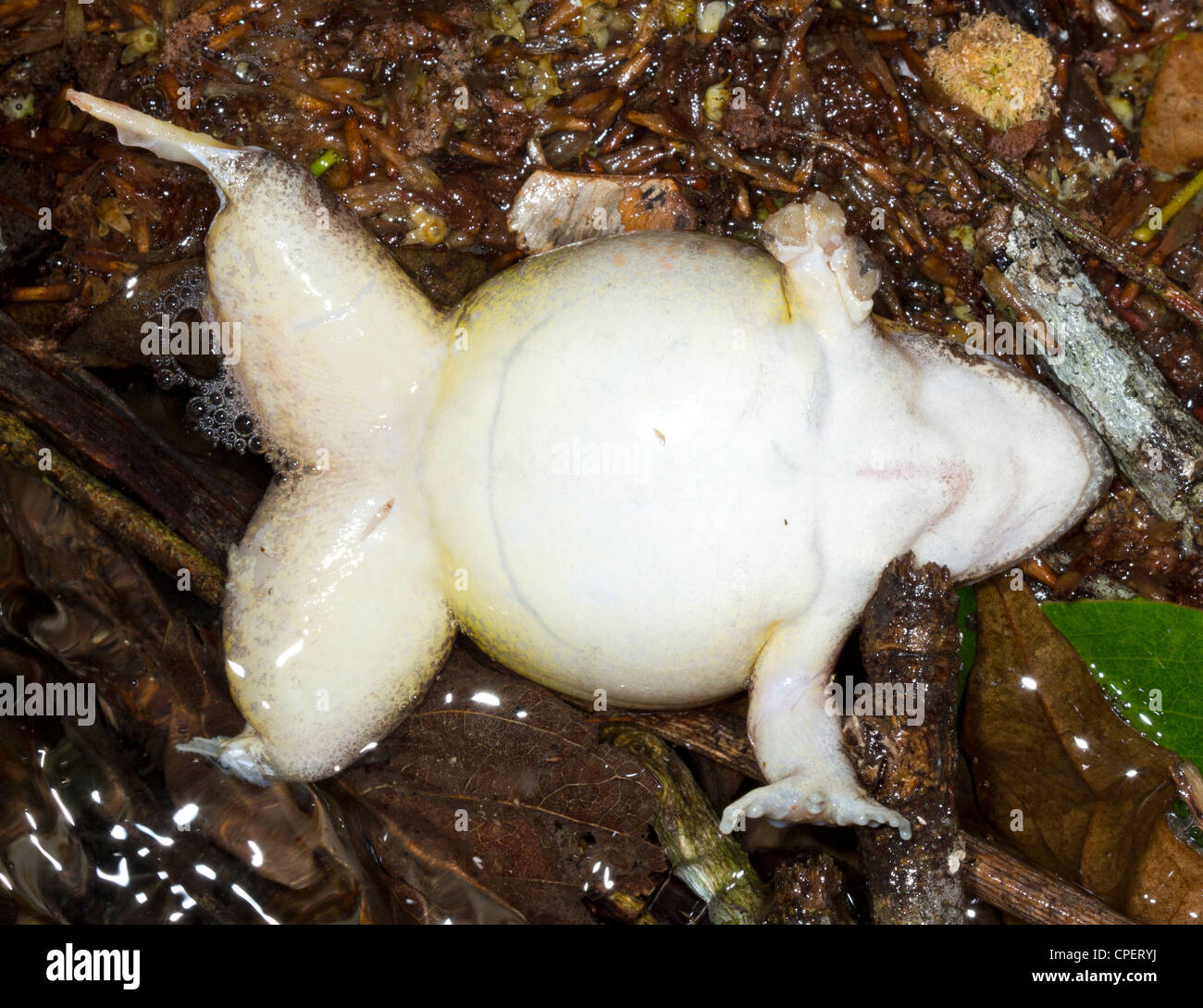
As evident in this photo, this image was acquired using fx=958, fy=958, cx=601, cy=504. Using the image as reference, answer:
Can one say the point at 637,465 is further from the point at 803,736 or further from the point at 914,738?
the point at 914,738

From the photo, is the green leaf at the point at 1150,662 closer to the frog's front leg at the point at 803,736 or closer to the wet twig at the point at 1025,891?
the wet twig at the point at 1025,891

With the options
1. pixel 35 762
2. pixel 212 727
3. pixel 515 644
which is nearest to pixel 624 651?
Result: pixel 515 644

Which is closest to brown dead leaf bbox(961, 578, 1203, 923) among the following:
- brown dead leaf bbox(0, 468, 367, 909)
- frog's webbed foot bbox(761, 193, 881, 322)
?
frog's webbed foot bbox(761, 193, 881, 322)

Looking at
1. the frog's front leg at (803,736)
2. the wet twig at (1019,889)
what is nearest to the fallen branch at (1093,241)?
the frog's front leg at (803,736)

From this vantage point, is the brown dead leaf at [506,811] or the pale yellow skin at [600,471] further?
the brown dead leaf at [506,811]

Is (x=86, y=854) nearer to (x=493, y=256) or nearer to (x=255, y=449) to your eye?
(x=255, y=449)

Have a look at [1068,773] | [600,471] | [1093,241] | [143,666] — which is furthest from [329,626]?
[1093,241]
